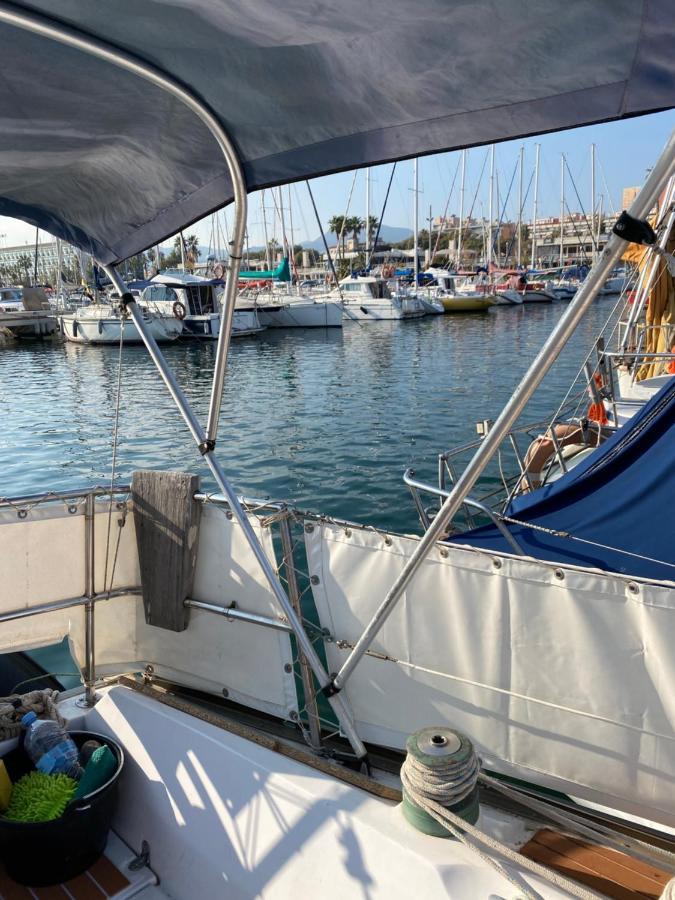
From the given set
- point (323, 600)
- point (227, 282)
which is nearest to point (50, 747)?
point (323, 600)

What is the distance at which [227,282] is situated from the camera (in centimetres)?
346

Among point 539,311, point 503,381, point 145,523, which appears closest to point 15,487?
point 145,523

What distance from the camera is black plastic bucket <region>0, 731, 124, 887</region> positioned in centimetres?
279

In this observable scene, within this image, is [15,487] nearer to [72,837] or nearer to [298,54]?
[72,837]

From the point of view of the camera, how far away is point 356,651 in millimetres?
3041

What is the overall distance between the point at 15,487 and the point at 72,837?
1212 cm

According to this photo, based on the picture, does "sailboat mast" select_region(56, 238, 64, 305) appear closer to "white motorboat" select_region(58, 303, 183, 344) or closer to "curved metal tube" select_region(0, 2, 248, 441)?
"white motorboat" select_region(58, 303, 183, 344)

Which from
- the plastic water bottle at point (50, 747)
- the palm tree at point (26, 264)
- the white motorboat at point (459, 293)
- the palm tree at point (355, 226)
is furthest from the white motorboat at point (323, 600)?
Result: the palm tree at point (355, 226)

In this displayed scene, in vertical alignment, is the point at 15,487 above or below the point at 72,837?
below

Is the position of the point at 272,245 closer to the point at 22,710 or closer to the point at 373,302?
the point at 373,302

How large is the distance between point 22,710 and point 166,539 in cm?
108

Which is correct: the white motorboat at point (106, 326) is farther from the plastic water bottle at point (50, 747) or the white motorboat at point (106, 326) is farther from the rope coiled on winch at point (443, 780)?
the rope coiled on winch at point (443, 780)

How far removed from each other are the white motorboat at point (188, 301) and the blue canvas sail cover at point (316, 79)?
112 feet

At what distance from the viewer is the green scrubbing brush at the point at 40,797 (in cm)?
287
